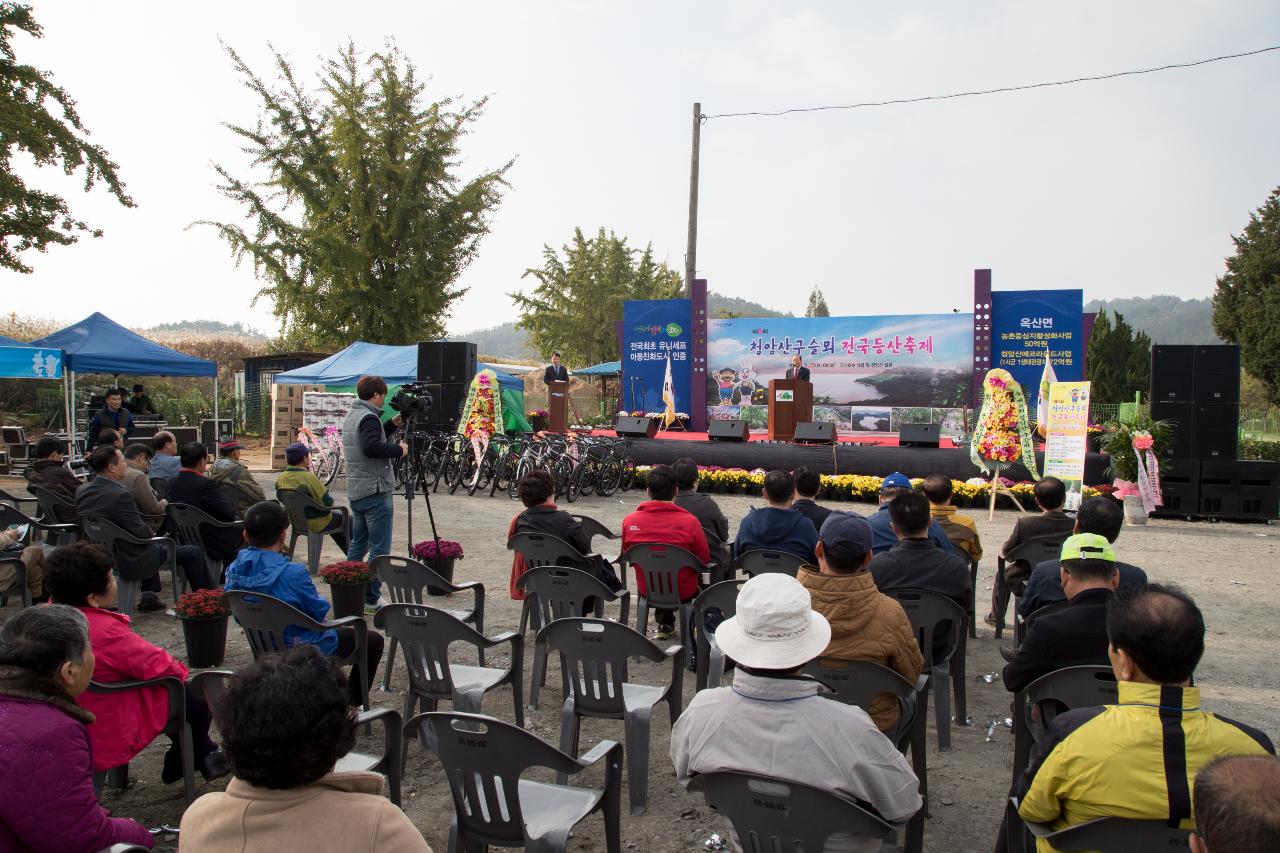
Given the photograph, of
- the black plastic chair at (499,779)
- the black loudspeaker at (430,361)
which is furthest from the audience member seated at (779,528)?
the black loudspeaker at (430,361)

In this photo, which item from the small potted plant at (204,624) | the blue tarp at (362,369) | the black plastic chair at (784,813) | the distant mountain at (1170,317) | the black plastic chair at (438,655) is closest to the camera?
the black plastic chair at (784,813)

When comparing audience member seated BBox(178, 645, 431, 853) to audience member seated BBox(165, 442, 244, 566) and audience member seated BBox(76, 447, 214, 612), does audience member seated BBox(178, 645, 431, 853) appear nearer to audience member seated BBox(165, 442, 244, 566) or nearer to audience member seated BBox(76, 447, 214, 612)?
audience member seated BBox(76, 447, 214, 612)

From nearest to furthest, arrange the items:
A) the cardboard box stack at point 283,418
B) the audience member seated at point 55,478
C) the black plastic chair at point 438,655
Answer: the black plastic chair at point 438,655 → the audience member seated at point 55,478 → the cardboard box stack at point 283,418

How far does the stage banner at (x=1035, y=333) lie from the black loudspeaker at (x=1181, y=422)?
4232 millimetres

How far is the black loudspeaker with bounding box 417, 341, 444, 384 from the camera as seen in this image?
44.3 feet

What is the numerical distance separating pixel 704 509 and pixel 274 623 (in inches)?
109

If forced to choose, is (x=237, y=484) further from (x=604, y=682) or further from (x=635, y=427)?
(x=635, y=427)

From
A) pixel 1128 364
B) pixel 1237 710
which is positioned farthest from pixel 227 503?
pixel 1128 364

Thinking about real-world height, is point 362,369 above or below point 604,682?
above

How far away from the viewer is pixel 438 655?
11.6 ft

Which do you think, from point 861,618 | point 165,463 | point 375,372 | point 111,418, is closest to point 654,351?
point 375,372

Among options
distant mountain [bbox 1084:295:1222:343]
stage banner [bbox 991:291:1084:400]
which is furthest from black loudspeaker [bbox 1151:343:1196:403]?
distant mountain [bbox 1084:295:1222:343]

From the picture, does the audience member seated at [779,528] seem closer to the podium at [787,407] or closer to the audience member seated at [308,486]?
the audience member seated at [308,486]

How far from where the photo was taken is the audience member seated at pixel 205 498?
603 cm
